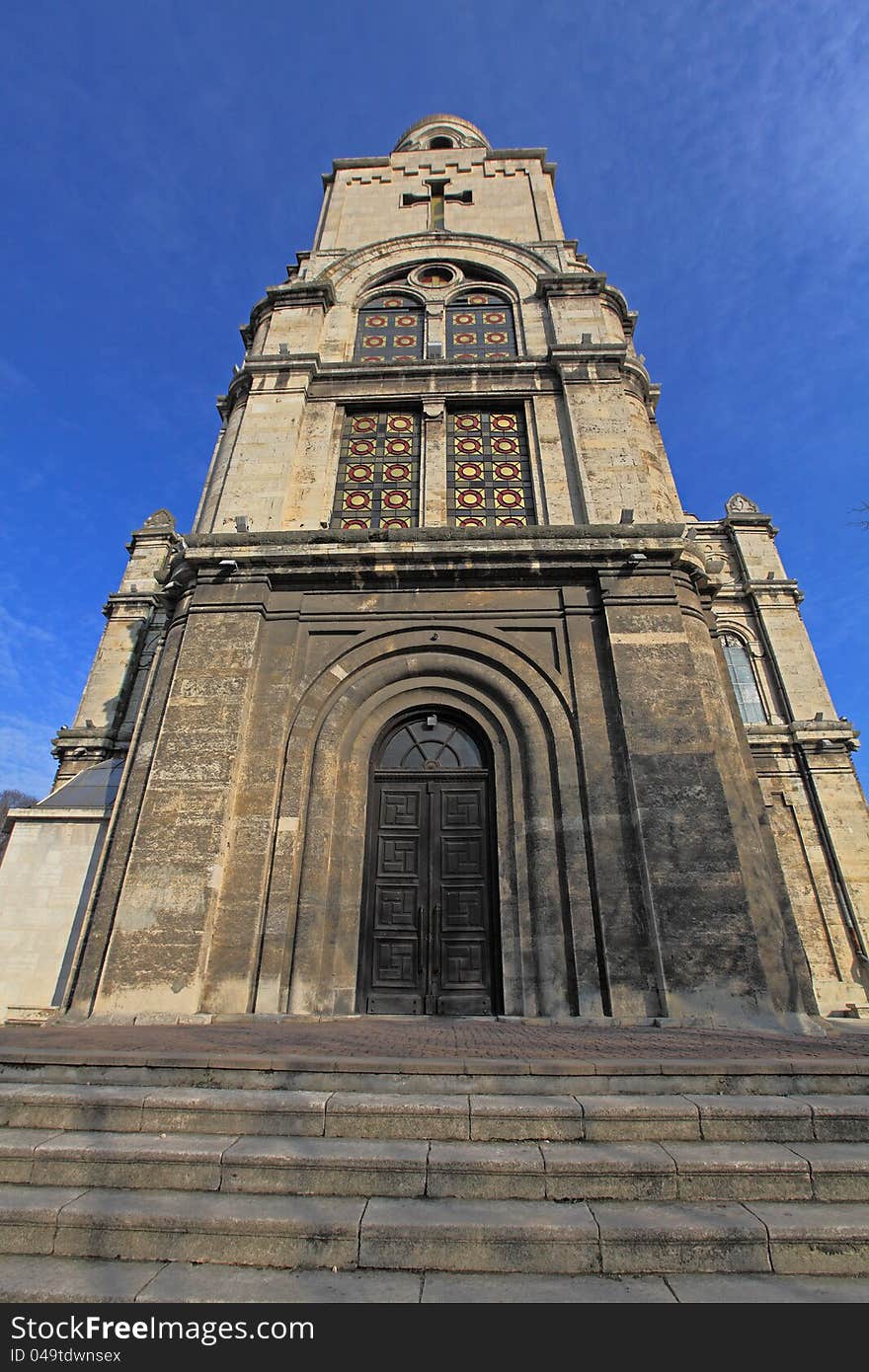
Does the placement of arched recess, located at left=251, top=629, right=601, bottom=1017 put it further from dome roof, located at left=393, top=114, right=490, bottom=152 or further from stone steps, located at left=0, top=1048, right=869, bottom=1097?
dome roof, located at left=393, top=114, right=490, bottom=152

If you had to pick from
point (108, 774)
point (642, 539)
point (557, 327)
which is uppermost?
point (557, 327)

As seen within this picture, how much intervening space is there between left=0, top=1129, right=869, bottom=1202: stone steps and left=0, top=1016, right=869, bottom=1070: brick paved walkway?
874 mm

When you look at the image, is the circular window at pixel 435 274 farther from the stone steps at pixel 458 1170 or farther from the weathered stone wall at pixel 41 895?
the stone steps at pixel 458 1170

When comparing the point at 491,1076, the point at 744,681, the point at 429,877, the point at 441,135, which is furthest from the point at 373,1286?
the point at 441,135

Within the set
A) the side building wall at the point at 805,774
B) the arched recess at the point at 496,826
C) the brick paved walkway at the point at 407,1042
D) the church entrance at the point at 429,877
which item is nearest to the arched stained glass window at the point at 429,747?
the church entrance at the point at 429,877

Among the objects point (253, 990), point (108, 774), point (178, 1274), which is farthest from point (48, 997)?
point (178, 1274)

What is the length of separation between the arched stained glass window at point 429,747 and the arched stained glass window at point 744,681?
1295cm

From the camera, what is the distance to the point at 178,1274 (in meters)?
3.09

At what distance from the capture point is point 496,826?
31.3 ft

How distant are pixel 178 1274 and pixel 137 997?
5556mm

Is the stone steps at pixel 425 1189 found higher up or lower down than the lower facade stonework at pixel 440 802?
lower down

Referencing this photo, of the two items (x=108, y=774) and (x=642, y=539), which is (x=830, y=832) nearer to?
(x=642, y=539)

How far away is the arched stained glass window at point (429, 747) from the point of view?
33.7 ft
